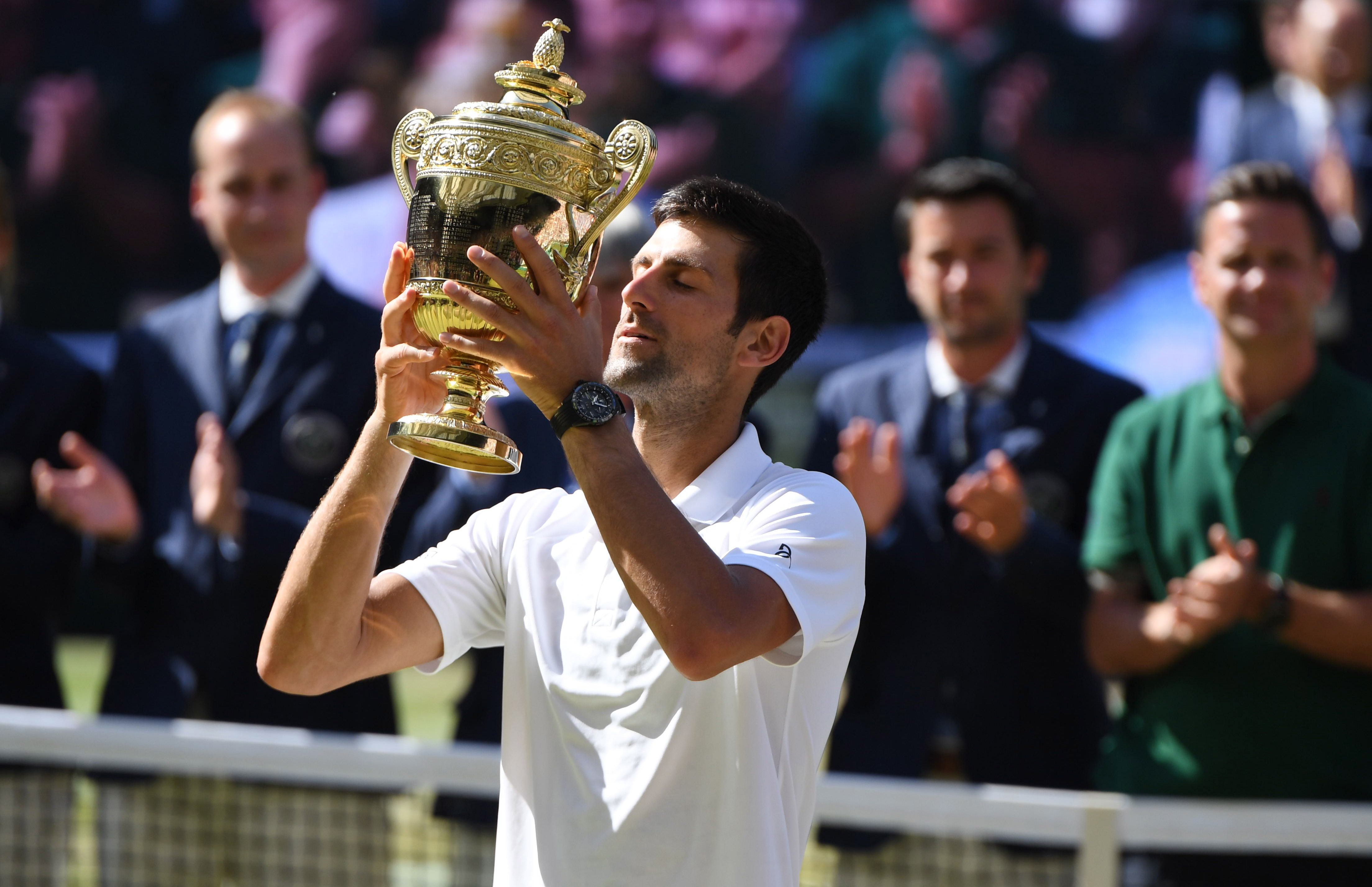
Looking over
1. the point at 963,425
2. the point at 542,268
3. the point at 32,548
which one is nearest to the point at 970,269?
the point at 963,425

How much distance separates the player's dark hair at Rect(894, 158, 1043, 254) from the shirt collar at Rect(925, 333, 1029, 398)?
375 millimetres

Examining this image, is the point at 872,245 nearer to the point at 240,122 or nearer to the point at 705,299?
the point at 240,122

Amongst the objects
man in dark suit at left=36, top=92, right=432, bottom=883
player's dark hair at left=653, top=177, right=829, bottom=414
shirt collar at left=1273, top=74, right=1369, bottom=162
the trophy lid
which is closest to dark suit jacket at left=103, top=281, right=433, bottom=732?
man in dark suit at left=36, top=92, right=432, bottom=883

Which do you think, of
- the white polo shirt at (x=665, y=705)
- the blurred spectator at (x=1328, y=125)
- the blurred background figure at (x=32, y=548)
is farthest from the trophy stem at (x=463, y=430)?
the blurred spectator at (x=1328, y=125)

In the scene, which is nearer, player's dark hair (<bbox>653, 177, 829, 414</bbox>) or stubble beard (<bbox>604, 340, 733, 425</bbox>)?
stubble beard (<bbox>604, 340, 733, 425</bbox>)

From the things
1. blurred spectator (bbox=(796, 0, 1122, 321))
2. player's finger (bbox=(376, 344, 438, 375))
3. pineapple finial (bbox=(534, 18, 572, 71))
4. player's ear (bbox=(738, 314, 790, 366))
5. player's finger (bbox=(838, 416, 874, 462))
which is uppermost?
blurred spectator (bbox=(796, 0, 1122, 321))

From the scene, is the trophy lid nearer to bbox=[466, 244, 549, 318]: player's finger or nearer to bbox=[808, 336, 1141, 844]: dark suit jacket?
bbox=[466, 244, 549, 318]: player's finger

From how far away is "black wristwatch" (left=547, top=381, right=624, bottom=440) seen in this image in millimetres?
2119

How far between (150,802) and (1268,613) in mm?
3356

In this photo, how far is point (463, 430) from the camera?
2.26 m

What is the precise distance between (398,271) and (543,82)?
394 millimetres

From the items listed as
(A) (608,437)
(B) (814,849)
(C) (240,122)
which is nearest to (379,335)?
(C) (240,122)

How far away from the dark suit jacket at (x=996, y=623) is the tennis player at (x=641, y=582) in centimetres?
189

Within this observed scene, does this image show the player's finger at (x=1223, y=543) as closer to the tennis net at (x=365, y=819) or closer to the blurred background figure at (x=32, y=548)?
the tennis net at (x=365, y=819)
